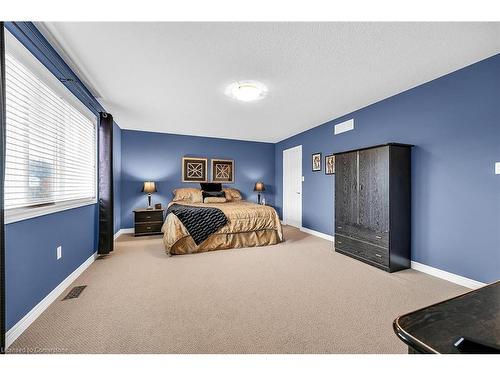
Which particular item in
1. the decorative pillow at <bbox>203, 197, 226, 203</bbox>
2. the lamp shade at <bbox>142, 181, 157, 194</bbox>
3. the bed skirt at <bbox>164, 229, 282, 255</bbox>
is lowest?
the bed skirt at <bbox>164, 229, 282, 255</bbox>

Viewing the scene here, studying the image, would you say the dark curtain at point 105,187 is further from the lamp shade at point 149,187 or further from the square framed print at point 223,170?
the square framed print at point 223,170

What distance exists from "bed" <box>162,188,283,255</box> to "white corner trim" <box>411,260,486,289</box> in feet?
6.61

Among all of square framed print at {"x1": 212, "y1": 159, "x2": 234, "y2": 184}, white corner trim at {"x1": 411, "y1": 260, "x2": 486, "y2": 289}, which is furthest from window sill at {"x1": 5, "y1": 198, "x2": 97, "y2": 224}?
white corner trim at {"x1": 411, "y1": 260, "x2": 486, "y2": 289}

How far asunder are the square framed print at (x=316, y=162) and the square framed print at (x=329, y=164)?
225 mm

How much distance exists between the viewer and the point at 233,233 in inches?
149

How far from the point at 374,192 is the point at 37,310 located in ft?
12.3

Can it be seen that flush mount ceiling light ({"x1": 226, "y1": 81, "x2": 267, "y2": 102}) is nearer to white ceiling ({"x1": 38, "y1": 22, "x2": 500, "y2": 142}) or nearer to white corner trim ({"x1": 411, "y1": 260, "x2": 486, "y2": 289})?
white ceiling ({"x1": 38, "y1": 22, "x2": 500, "y2": 142})

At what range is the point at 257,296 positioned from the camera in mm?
2172

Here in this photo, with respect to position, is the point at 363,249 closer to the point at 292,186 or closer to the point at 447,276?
the point at 447,276

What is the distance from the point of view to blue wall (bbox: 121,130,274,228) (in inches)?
201

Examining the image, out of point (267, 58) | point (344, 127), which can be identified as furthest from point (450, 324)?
point (344, 127)
